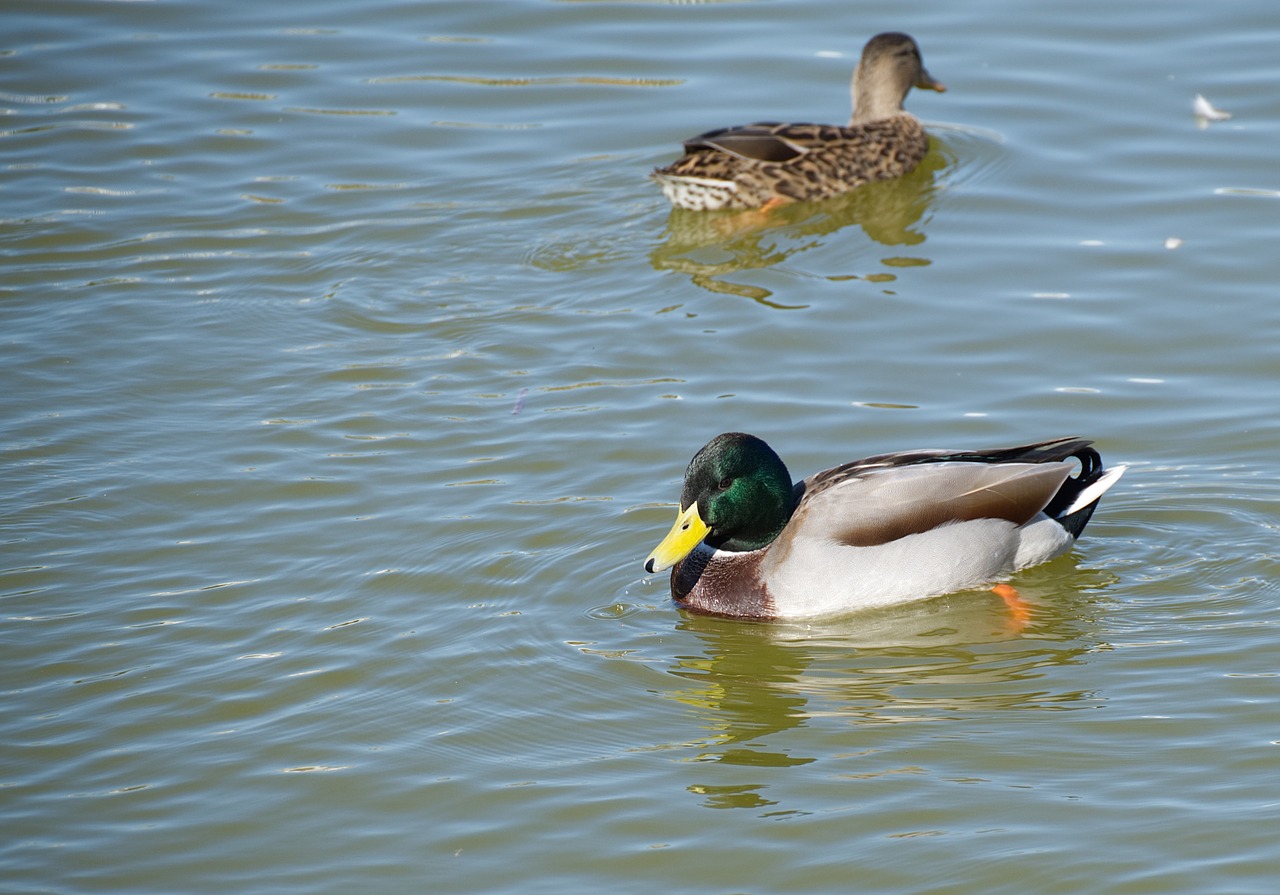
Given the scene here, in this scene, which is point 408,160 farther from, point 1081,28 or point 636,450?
point 1081,28

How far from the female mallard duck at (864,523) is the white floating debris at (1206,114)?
5388 millimetres

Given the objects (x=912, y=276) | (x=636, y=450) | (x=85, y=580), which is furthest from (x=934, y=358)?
(x=85, y=580)

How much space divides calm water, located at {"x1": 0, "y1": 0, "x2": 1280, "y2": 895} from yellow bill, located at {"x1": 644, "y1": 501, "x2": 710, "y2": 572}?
37cm

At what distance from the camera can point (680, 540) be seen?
719 centimetres

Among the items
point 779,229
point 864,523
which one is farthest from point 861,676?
point 779,229

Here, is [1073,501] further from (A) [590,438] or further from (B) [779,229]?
(B) [779,229]

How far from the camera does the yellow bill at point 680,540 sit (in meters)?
7.09

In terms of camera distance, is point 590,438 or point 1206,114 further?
point 1206,114

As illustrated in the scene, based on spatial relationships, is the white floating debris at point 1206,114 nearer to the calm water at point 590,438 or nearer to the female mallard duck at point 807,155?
the calm water at point 590,438

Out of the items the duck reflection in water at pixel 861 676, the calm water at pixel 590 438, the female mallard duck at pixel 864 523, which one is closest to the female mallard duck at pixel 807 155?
the calm water at pixel 590 438

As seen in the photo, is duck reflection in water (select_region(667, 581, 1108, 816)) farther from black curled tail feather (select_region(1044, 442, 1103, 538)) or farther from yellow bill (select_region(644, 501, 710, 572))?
yellow bill (select_region(644, 501, 710, 572))

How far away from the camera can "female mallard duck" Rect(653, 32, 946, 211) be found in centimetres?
1109

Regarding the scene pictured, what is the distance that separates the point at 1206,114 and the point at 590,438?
235 inches

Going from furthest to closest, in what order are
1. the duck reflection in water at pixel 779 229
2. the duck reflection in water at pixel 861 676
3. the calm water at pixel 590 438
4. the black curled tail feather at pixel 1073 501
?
the duck reflection in water at pixel 779 229 < the black curled tail feather at pixel 1073 501 < the duck reflection in water at pixel 861 676 < the calm water at pixel 590 438
